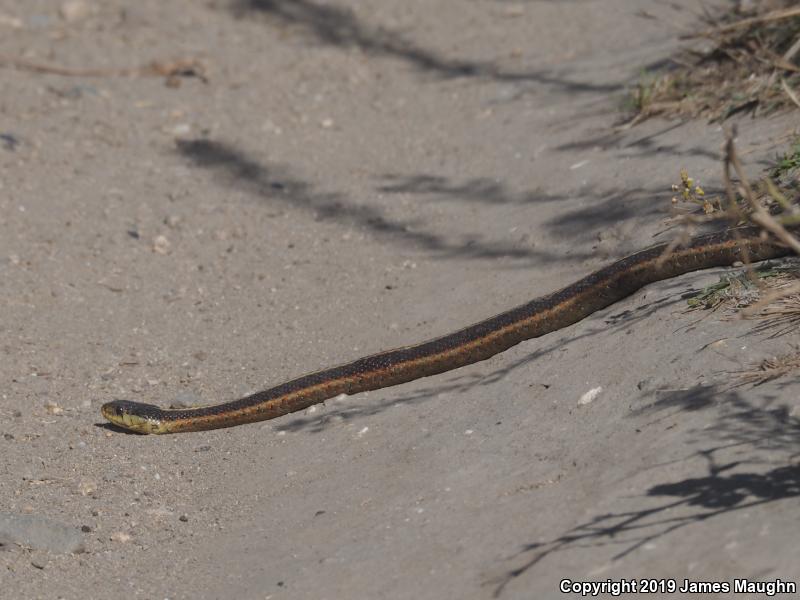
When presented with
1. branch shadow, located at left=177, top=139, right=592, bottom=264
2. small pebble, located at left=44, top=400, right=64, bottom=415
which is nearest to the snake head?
small pebble, located at left=44, top=400, right=64, bottom=415

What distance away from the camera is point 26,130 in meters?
9.22

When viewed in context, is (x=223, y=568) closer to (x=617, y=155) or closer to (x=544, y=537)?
(x=544, y=537)

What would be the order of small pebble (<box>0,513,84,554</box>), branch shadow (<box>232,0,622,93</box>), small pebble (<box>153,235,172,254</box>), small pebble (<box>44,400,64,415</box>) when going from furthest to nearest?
branch shadow (<box>232,0,622,93</box>) → small pebble (<box>153,235,172,254</box>) → small pebble (<box>44,400,64,415</box>) → small pebble (<box>0,513,84,554</box>)

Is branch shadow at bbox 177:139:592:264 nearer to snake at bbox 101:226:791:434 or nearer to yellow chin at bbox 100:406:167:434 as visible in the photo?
snake at bbox 101:226:791:434

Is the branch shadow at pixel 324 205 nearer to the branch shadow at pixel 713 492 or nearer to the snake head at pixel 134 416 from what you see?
the snake head at pixel 134 416

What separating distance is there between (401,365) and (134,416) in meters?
1.53

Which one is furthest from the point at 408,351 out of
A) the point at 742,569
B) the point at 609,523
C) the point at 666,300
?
the point at 742,569

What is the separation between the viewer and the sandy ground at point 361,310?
12.9 ft

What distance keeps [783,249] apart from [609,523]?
7.06ft

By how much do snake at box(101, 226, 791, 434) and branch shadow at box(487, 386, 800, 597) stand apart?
181 cm

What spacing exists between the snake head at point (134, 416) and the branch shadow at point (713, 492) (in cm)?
276

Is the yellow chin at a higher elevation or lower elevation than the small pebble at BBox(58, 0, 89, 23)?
lower

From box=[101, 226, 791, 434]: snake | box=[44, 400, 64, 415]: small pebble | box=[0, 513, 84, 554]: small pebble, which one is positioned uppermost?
box=[101, 226, 791, 434]: snake

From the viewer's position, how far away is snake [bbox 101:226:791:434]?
5.70 meters
